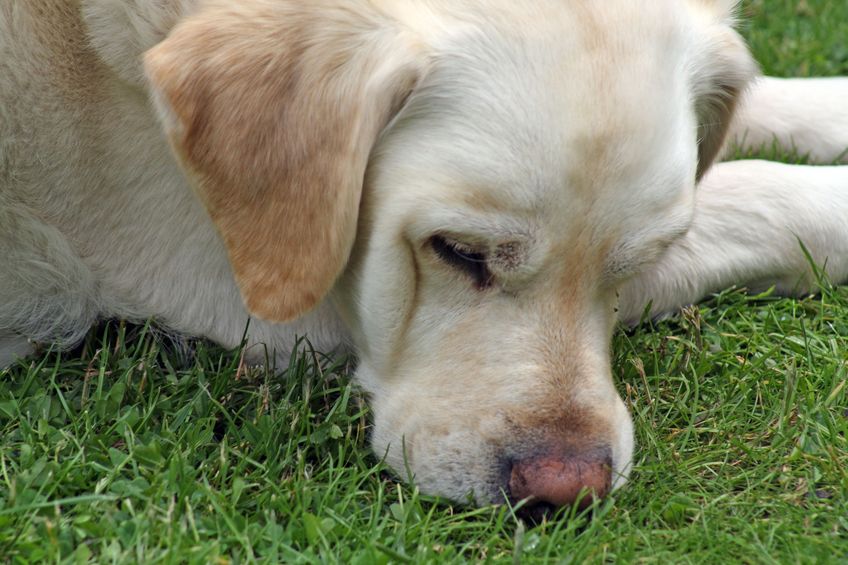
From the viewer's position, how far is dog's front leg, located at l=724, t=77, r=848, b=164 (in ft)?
14.2

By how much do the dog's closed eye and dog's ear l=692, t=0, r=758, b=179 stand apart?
0.80 metres

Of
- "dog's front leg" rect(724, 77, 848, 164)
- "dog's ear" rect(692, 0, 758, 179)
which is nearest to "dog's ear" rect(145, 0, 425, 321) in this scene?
"dog's ear" rect(692, 0, 758, 179)

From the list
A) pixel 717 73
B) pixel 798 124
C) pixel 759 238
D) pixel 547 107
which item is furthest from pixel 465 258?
pixel 798 124

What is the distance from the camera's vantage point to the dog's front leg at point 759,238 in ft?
11.9

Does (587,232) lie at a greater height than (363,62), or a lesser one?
lesser

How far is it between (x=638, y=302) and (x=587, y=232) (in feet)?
3.09

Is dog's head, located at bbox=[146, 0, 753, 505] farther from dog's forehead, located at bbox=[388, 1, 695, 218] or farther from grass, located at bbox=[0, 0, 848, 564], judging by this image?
grass, located at bbox=[0, 0, 848, 564]

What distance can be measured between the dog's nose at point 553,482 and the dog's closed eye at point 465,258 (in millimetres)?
452

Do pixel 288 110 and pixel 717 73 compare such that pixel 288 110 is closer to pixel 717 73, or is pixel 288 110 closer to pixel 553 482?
pixel 553 482

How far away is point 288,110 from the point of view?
8.62 feet

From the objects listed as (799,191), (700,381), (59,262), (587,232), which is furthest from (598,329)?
(59,262)

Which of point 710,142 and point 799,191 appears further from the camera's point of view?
point 799,191

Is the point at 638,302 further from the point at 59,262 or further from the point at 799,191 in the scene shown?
the point at 59,262

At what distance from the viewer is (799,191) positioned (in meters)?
3.71
